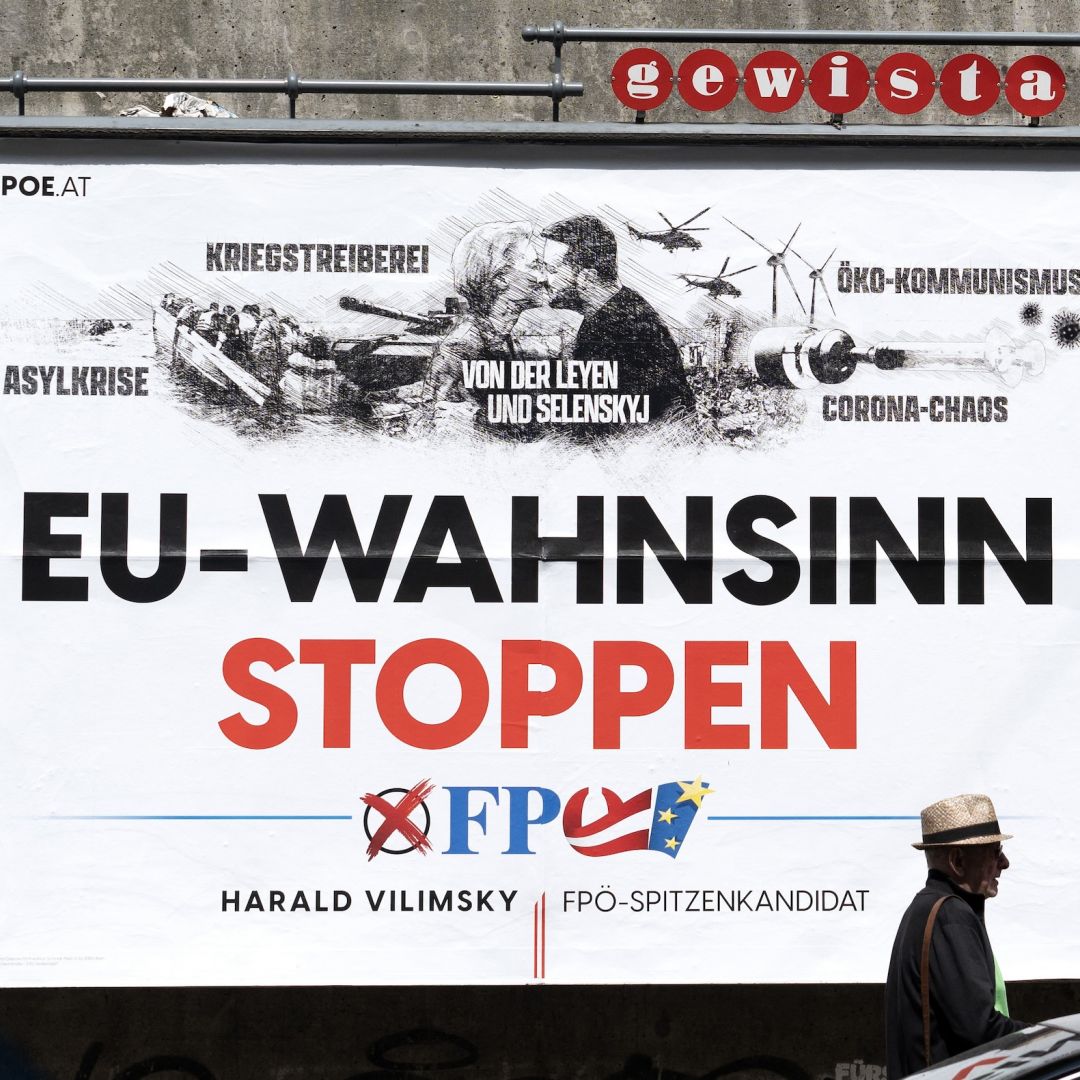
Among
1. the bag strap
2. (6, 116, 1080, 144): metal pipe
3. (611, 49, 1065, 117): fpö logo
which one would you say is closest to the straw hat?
the bag strap

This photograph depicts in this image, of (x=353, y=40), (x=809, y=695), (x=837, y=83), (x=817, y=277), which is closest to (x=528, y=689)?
(x=809, y=695)

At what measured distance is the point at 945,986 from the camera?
3.45m

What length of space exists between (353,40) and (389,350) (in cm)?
187

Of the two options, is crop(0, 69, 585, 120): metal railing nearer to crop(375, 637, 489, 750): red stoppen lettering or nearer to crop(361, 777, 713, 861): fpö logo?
crop(375, 637, 489, 750): red stoppen lettering

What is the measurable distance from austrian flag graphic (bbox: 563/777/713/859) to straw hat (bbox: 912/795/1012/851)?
1.39 meters

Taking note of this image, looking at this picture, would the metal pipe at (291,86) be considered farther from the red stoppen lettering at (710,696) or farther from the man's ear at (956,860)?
the man's ear at (956,860)

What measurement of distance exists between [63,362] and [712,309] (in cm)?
239

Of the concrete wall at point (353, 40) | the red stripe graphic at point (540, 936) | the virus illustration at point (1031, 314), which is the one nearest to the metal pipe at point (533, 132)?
the virus illustration at point (1031, 314)

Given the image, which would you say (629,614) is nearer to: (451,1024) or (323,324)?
(323,324)

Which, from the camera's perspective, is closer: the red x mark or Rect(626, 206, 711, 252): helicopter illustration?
the red x mark

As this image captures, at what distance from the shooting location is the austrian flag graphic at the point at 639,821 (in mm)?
4941

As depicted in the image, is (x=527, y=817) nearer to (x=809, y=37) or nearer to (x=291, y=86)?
(x=291, y=86)

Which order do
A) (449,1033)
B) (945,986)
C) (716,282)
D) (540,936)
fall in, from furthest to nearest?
(449,1033) < (716,282) < (540,936) < (945,986)

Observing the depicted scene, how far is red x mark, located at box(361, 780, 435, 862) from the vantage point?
194 inches
